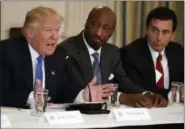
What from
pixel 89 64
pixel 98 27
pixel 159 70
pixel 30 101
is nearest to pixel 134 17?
pixel 159 70

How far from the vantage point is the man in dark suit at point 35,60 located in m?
2.63

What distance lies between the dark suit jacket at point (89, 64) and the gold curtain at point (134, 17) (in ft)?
4.35

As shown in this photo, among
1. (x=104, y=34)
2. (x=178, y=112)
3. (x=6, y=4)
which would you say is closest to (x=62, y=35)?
(x=6, y=4)

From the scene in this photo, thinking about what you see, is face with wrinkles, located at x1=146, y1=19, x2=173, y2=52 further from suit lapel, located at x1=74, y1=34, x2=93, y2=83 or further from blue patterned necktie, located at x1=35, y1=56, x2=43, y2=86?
blue patterned necktie, located at x1=35, y1=56, x2=43, y2=86

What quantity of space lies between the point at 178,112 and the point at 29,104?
82cm

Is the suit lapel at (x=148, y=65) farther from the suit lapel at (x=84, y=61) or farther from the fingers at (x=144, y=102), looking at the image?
the fingers at (x=144, y=102)

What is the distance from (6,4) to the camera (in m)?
4.43

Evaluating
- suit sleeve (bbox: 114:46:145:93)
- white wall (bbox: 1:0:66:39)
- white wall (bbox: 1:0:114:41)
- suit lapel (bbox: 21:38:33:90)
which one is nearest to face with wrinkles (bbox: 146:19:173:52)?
suit sleeve (bbox: 114:46:145:93)

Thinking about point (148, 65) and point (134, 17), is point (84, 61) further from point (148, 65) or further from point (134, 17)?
point (134, 17)

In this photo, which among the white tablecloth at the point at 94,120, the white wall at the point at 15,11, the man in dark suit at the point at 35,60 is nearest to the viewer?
the white tablecloth at the point at 94,120

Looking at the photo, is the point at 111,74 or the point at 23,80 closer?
the point at 23,80

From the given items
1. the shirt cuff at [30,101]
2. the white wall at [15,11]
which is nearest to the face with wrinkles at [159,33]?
the shirt cuff at [30,101]

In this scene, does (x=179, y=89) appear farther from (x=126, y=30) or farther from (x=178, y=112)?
(x=126, y=30)

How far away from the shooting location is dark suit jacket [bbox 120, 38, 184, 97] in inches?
126
